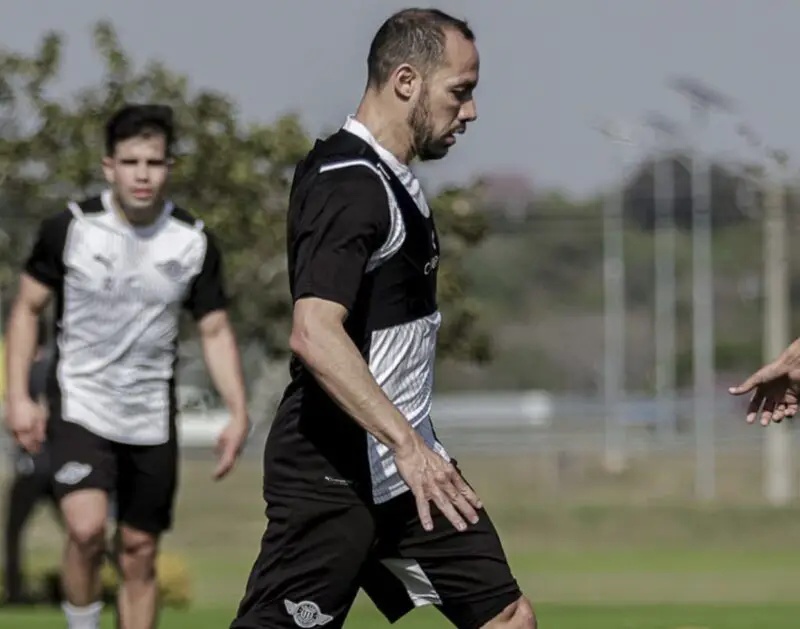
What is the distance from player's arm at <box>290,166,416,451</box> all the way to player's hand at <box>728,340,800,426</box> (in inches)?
69.9

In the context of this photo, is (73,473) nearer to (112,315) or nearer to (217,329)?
(112,315)

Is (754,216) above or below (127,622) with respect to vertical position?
above

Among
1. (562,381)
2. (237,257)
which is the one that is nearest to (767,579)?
(237,257)

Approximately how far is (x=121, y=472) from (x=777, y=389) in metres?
2.88

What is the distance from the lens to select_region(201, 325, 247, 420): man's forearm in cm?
843

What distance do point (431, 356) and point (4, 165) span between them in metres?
11.9

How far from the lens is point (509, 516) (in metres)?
29.7

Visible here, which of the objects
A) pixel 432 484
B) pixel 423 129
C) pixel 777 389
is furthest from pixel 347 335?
pixel 777 389

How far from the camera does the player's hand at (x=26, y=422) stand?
8125 mm

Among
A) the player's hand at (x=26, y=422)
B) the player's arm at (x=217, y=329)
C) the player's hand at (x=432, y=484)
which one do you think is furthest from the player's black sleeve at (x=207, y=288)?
the player's hand at (x=432, y=484)

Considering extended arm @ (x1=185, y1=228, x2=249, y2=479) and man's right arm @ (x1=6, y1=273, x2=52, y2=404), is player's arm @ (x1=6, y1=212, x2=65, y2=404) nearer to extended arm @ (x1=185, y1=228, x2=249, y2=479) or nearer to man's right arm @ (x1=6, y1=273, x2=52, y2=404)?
man's right arm @ (x1=6, y1=273, x2=52, y2=404)

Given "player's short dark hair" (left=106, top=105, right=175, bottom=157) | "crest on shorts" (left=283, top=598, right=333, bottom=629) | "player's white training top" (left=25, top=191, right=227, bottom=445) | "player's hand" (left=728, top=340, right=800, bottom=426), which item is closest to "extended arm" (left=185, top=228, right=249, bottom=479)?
"player's white training top" (left=25, top=191, right=227, bottom=445)

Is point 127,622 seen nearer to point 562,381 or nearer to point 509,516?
point 509,516

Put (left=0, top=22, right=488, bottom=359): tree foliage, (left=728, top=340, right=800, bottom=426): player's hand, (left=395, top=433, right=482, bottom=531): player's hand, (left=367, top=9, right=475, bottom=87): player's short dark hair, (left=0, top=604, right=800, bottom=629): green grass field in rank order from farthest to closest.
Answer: (left=0, top=22, right=488, bottom=359): tree foliage → (left=0, top=604, right=800, bottom=629): green grass field → (left=728, top=340, right=800, bottom=426): player's hand → (left=367, top=9, right=475, bottom=87): player's short dark hair → (left=395, top=433, right=482, bottom=531): player's hand
